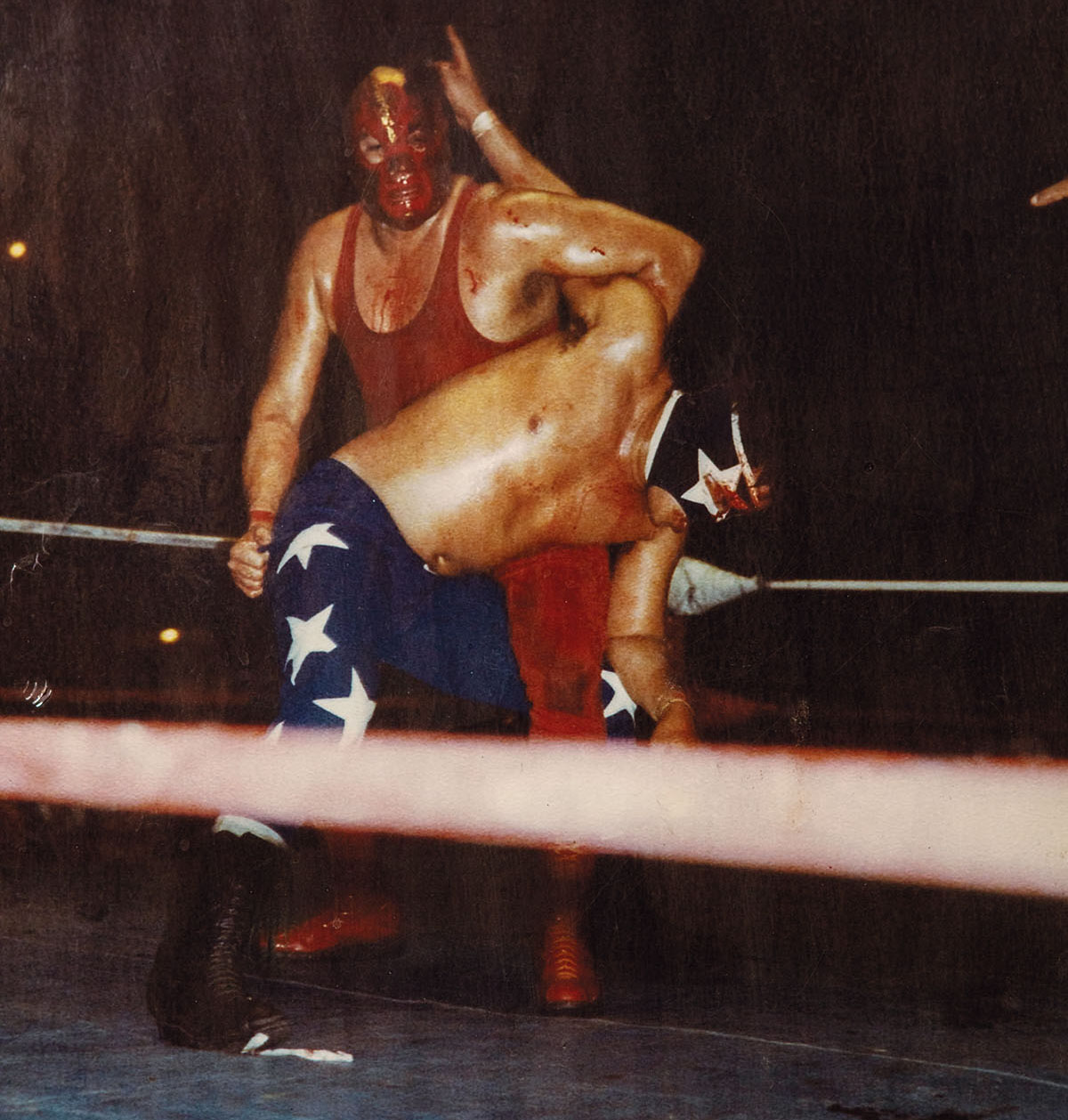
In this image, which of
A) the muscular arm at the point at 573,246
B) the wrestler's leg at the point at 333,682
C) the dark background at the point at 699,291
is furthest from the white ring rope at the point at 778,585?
the wrestler's leg at the point at 333,682

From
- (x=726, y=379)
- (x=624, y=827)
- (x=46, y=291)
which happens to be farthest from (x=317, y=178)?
(x=624, y=827)

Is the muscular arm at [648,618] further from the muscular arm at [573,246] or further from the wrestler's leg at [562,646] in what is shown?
A: the muscular arm at [573,246]

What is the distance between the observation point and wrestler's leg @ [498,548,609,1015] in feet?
10.8

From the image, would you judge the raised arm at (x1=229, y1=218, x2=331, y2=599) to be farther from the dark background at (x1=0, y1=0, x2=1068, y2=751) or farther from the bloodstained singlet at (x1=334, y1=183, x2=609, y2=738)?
the bloodstained singlet at (x1=334, y1=183, x2=609, y2=738)

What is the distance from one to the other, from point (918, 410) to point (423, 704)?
1.41 meters

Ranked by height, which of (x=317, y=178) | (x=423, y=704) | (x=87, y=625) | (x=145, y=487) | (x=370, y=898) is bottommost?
(x=370, y=898)

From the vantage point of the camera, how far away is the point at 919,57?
3393 millimetres

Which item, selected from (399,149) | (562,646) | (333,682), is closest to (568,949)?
(562,646)

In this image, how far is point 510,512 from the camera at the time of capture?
3338mm

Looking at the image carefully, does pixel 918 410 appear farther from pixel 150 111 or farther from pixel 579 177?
pixel 150 111

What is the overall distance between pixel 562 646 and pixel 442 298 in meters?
0.91

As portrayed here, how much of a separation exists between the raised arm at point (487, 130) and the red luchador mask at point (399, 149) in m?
0.06

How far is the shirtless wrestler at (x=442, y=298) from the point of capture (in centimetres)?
335

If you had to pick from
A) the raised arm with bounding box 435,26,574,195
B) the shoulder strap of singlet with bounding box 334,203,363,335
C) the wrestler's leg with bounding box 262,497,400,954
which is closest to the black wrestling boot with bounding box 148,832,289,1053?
the wrestler's leg with bounding box 262,497,400,954
